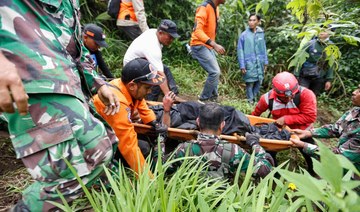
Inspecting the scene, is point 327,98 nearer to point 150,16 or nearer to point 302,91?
point 302,91

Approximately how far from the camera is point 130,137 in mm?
2486

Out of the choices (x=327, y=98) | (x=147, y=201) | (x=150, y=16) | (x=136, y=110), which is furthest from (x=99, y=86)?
(x=327, y=98)

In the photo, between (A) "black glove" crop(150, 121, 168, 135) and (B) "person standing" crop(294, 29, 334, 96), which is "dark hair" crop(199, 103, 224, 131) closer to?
(A) "black glove" crop(150, 121, 168, 135)

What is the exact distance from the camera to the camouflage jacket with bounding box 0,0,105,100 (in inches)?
56.7

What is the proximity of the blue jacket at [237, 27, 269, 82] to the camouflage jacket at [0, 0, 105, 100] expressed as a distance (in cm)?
486

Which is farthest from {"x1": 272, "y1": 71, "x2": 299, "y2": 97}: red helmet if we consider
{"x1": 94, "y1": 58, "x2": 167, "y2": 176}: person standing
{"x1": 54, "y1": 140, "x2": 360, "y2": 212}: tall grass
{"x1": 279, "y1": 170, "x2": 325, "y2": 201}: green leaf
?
{"x1": 279, "y1": 170, "x2": 325, "y2": 201}: green leaf

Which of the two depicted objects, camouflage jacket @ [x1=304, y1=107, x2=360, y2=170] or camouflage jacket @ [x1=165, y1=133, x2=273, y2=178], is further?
camouflage jacket @ [x1=304, y1=107, x2=360, y2=170]

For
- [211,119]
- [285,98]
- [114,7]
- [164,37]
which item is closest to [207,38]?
[164,37]

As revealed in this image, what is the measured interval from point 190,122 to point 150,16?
3.87 metres

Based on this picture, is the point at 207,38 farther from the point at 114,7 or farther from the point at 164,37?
the point at 114,7

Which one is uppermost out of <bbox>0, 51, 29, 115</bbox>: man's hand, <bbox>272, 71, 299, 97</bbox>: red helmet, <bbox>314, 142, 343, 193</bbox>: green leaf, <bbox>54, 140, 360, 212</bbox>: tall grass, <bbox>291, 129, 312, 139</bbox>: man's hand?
<bbox>0, 51, 29, 115</bbox>: man's hand

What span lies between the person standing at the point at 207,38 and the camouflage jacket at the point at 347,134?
2.10 metres

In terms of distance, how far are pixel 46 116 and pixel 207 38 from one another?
153 inches

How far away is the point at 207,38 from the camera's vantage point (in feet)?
16.6
